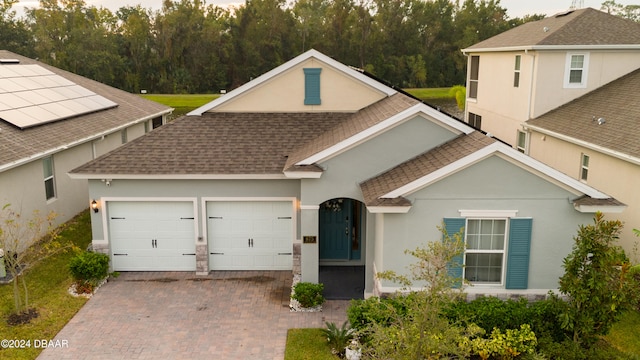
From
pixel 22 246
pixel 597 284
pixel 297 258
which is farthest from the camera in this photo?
pixel 297 258

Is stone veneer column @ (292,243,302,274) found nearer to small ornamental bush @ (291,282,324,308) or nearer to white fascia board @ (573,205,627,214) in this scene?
small ornamental bush @ (291,282,324,308)

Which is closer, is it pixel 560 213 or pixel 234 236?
pixel 560 213

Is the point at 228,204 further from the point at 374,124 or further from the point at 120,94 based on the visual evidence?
the point at 120,94

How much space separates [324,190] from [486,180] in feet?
12.9

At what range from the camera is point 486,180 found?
35.8 feet

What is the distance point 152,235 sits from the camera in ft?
48.6

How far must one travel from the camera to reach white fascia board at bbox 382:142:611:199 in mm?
10555

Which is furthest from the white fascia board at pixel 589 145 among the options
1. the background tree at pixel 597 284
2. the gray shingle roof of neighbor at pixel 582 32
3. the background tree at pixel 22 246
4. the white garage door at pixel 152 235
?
the background tree at pixel 22 246

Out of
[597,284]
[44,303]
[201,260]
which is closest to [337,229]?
[201,260]

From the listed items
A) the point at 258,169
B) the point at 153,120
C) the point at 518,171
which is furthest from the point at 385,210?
the point at 153,120

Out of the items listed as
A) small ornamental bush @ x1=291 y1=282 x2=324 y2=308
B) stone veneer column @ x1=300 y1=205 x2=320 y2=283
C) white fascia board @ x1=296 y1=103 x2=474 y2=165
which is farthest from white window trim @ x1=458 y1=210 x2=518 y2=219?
small ornamental bush @ x1=291 y1=282 x2=324 y2=308

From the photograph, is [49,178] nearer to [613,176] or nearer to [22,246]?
[22,246]

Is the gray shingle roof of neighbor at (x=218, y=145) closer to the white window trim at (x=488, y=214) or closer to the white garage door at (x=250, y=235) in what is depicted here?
the white garage door at (x=250, y=235)

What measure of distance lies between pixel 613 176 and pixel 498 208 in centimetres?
578
